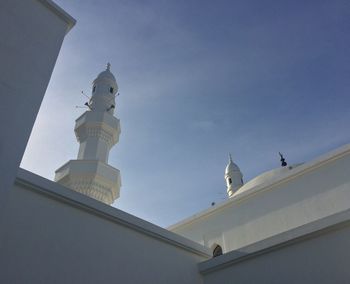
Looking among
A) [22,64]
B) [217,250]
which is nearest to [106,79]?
[217,250]

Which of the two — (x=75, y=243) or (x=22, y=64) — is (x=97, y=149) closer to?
(x=75, y=243)

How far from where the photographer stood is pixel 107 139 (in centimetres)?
1026

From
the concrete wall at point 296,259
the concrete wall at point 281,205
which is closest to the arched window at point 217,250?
the concrete wall at point 281,205

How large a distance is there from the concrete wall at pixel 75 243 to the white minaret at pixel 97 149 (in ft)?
14.3

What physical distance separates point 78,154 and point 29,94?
7045 mm

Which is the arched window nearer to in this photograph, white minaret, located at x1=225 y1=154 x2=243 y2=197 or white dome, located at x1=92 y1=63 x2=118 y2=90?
white dome, located at x1=92 y1=63 x2=118 y2=90

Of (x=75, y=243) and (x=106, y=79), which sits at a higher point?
(x=106, y=79)

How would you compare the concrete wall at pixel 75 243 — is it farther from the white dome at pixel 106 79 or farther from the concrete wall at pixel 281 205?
the white dome at pixel 106 79

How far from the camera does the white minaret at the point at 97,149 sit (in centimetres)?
900

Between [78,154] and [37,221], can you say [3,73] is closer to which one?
[37,221]

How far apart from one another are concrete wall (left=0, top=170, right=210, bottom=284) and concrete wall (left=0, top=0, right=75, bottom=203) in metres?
1.07

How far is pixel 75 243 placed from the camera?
397cm

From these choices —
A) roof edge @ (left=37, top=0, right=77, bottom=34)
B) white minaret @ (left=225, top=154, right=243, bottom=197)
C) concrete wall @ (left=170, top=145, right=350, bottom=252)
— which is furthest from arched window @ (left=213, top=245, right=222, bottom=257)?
white minaret @ (left=225, top=154, right=243, bottom=197)

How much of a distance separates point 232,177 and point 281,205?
8.60 meters
